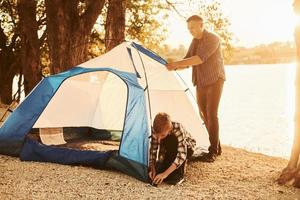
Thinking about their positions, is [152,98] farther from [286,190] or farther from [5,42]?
[5,42]

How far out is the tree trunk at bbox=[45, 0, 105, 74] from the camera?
1019 cm

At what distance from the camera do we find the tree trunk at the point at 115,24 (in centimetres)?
989

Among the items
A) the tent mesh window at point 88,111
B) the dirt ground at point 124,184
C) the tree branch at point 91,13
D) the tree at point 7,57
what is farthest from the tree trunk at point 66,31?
the tree at point 7,57

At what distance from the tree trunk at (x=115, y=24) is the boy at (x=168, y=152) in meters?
4.58

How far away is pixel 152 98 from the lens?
6.98 m

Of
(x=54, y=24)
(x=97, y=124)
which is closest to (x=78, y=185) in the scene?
(x=97, y=124)

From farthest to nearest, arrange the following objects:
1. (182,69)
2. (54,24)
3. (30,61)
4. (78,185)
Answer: (30,61) → (54,24) → (182,69) → (78,185)

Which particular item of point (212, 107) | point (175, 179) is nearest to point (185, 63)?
point (212, 107)

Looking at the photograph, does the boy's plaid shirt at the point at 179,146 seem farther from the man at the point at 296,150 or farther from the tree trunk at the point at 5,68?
the tree trunk at the point at 5,68

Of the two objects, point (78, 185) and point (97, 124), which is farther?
point (97, 124)

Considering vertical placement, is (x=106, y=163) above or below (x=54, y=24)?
below

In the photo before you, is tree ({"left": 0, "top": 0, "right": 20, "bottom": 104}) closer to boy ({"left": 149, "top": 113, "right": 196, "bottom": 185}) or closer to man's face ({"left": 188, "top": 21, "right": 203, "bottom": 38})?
man's face ({"left": 188, "top": 21, "right": 203, "bottom": 38})

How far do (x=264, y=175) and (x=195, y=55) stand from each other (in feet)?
6.25

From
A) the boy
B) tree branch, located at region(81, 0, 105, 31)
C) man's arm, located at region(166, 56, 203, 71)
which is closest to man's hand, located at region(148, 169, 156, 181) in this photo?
the boy
